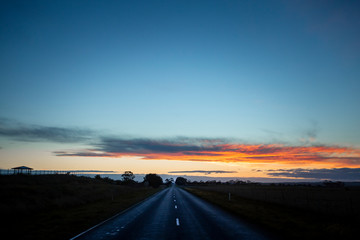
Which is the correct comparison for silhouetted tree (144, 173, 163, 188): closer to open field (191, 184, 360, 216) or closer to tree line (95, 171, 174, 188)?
tree line (95, 171, 174, 188)

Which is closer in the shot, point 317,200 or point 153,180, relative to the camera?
point 317,200

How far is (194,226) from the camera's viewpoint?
12.3 metres

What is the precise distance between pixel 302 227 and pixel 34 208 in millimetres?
20741

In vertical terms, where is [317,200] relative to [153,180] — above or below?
above

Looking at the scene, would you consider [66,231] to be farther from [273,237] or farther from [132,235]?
[273,237]

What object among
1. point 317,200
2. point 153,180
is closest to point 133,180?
point 153,180

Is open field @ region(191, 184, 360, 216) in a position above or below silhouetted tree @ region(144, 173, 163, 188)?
above

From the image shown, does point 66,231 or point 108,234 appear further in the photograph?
point 66,231

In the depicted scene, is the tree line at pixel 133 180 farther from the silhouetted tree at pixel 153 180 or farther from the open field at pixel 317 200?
the open field at pixel 317 200

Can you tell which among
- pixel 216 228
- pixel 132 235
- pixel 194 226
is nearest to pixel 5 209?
pixel 132 235

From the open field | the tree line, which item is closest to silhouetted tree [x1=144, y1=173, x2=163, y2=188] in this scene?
the tree line

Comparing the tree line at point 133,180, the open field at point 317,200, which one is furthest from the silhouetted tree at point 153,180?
the open field at point 317,200

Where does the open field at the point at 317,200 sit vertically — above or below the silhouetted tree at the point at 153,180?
above

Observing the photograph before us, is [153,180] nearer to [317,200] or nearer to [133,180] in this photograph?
[133,180]
